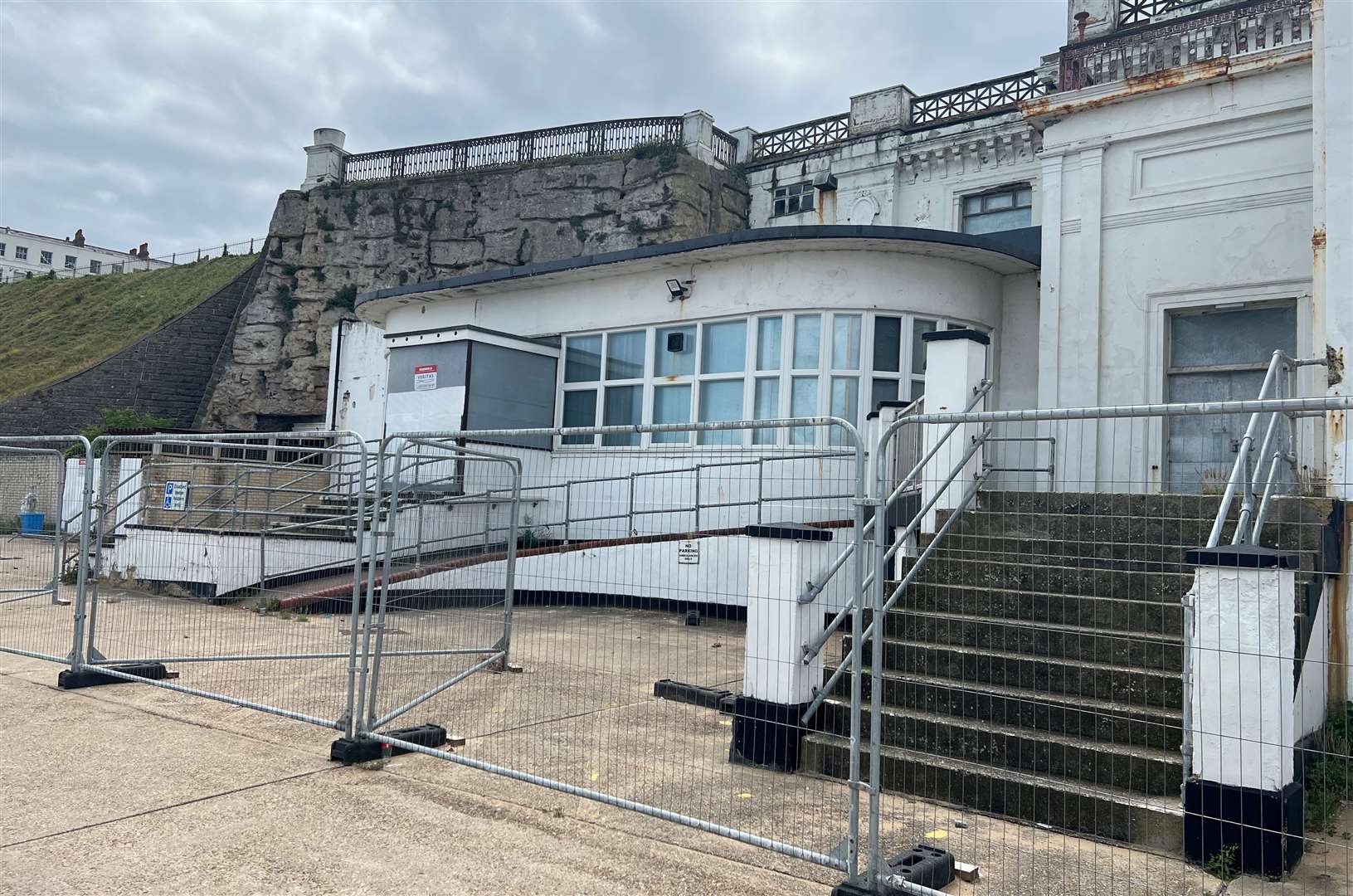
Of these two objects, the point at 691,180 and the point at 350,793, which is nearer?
the point at 350,793

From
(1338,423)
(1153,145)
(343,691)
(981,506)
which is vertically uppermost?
(1153,145)

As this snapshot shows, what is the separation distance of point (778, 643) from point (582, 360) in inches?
411

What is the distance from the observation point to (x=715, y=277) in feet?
45.1

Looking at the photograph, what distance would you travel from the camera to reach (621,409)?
49.0ft

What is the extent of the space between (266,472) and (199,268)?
41.0 meters

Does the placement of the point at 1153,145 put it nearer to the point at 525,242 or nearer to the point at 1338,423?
the point at 1338,423

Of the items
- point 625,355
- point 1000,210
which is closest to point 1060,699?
point 625,355

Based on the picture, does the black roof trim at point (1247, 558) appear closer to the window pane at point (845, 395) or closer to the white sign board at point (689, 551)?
the white sign board at point (689, 551)

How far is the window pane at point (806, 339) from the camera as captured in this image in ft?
42.3

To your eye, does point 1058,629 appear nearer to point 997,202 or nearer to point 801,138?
point 997,202

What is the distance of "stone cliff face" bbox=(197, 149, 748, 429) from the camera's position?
28219 mm

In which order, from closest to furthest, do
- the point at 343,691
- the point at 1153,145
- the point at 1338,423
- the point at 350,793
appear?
1. the point at 350,793
2. the point at 1338,423
3. the point at 343,691
4. the point at 1153,145

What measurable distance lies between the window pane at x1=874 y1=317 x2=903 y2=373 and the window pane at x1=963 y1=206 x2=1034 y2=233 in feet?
33.2

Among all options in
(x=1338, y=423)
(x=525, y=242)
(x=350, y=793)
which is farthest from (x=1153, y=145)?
(x=525, y=242)
